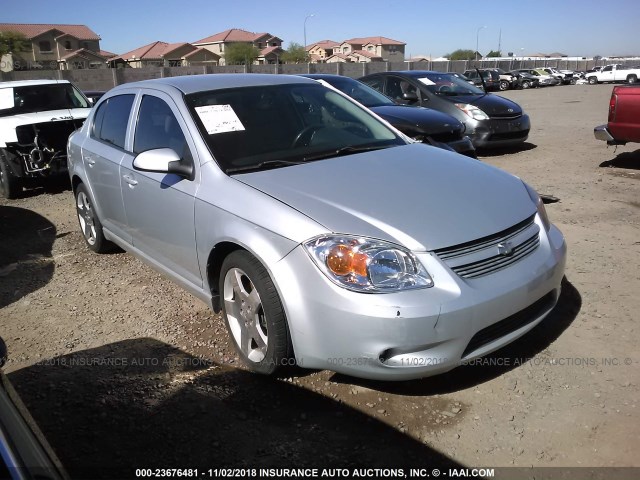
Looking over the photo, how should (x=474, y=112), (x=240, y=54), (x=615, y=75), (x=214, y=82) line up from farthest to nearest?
(x=240, y=54) → (x=615, y=75) → (x=474, y=112) → (x=214, y=82)

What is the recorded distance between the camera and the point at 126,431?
2604 mm

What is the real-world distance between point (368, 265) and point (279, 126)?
1559 mm

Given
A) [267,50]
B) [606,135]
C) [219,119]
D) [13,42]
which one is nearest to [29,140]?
[219,119]

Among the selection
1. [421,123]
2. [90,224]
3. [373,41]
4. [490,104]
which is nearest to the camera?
[90,224]

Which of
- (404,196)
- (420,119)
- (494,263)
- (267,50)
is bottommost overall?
(494,263)

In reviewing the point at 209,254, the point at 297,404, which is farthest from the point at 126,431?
the point at 209,254

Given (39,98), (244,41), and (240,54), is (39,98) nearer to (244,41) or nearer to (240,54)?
(240,54)

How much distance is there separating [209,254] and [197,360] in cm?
69

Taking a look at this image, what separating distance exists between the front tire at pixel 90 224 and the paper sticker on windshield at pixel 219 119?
2.01 metres

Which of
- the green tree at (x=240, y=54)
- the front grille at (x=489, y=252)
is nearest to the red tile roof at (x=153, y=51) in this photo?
the green tree at (x=240, y=54)

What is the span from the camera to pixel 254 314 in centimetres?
292

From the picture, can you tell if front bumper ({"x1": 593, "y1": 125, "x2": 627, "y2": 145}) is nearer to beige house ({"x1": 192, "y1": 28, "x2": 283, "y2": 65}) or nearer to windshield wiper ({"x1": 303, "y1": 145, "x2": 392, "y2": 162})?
windshield wiper ({"x1": 303, "y1": 145, "x2": 392, "y2": 162})

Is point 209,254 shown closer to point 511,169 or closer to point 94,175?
point 94,175

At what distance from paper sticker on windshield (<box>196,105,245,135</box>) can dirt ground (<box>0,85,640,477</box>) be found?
135cm
